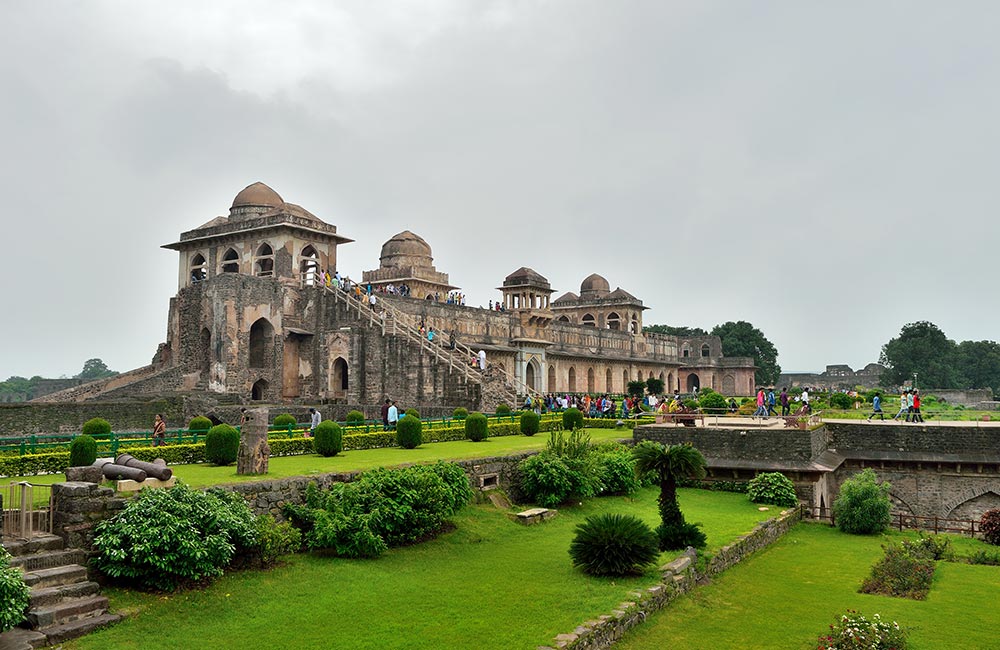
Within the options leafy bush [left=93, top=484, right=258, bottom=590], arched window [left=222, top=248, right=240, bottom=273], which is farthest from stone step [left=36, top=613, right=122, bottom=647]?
arched window [left=222, top=248, right=240, bottom=273]

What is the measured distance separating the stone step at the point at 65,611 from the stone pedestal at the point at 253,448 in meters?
4.64

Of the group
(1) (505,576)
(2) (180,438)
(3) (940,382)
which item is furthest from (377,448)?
(3) (940,382)

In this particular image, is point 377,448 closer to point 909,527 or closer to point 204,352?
point 909,527

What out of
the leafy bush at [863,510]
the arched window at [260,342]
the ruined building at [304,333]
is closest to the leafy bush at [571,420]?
the ruined building at [304,333]

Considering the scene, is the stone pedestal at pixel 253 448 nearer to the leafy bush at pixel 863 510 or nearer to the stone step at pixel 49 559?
the stone step at pixel 49 559

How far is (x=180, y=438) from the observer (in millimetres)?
17734

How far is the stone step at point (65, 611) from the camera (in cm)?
868

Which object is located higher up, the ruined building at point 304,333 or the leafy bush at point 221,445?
the ruined building at point 304,333

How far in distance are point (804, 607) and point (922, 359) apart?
258 feet

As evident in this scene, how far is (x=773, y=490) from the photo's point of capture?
21281 mm

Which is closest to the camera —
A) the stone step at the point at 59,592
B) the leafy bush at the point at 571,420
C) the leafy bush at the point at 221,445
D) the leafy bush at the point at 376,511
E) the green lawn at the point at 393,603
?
the stone step at the point at 59,592

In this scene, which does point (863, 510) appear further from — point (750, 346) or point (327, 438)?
point (750, 346)

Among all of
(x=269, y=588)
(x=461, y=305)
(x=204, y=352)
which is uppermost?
(x=461, y=305)

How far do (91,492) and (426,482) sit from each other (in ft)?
18.3
